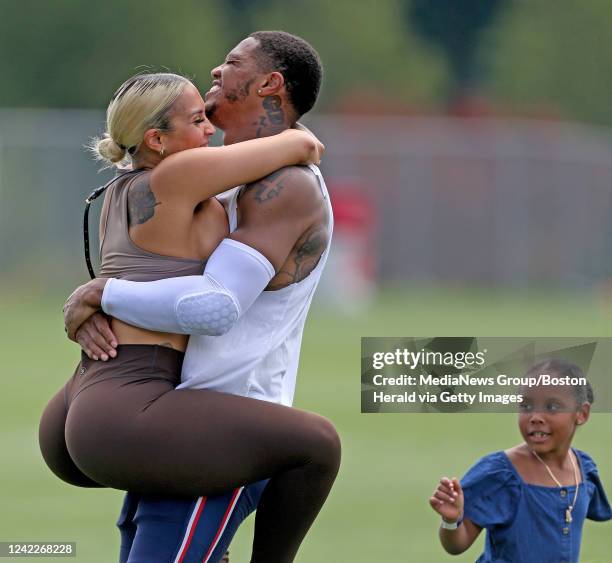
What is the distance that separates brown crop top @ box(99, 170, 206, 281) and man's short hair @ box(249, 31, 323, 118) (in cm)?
56

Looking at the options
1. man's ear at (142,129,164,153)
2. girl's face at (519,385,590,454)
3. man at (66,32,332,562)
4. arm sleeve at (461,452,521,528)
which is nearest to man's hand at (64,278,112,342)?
man at (66,32,332,562)

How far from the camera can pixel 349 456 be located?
1025 cm

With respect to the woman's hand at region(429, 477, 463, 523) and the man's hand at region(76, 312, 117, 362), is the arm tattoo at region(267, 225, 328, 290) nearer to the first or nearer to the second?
the man's hand at region(76, 312, 117, 362)

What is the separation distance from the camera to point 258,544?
470 centimetres

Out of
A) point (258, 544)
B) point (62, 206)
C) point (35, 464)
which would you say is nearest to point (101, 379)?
point (258, 544)

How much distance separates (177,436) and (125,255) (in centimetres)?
59

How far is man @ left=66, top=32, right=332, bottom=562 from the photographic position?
4.39m

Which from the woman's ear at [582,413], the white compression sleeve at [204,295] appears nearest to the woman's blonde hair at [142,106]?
the white compression sleeve at [204,295]

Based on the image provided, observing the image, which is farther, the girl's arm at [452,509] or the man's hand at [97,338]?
the girl's arm at [452,509]

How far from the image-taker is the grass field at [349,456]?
7398mm

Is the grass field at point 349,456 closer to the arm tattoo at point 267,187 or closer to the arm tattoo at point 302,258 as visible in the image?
the arm tattoo at point 302,258

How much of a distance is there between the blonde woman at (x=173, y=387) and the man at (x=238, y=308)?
5 centimetres

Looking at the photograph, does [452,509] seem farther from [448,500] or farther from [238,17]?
[238,17]

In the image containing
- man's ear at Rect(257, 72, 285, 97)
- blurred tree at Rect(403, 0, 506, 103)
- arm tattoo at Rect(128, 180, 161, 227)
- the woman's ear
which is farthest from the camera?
blurred tree at Rect(403, 0, 506, 103)
